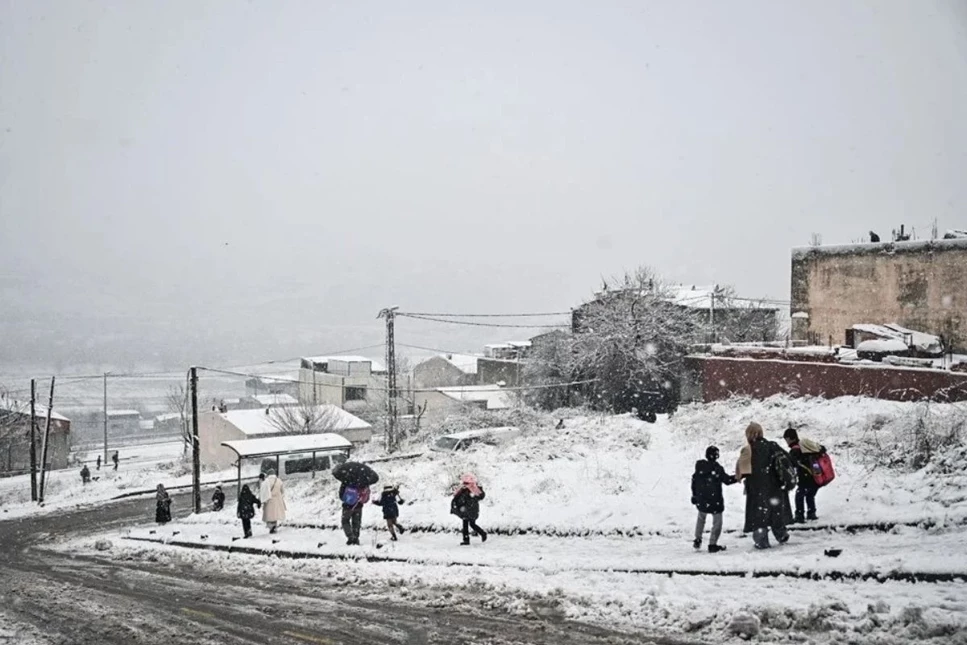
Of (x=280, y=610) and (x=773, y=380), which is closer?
(x=280, y=610)

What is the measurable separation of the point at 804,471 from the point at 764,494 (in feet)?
5.03

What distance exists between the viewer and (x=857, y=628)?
677 centimetres

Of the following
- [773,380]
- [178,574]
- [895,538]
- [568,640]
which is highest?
[773,380]

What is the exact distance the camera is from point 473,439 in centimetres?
2903

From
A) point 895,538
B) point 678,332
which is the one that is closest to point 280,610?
point 895,538

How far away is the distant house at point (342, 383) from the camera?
67.9 m

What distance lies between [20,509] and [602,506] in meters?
32.7

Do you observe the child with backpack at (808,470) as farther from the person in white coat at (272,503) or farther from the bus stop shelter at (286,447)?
the bus stop shelter at (286,447)

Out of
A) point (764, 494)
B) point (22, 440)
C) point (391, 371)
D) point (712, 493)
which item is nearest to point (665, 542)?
point (712, 493)

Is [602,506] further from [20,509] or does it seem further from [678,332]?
[20,509]

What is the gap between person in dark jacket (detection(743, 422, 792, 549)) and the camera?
9.45 m

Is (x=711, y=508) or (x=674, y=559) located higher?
(x=711, y=508)

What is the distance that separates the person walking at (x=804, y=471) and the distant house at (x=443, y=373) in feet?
218

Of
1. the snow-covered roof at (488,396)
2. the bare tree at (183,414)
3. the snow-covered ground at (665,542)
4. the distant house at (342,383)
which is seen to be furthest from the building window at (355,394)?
the snow-covered ground at (665,542)
